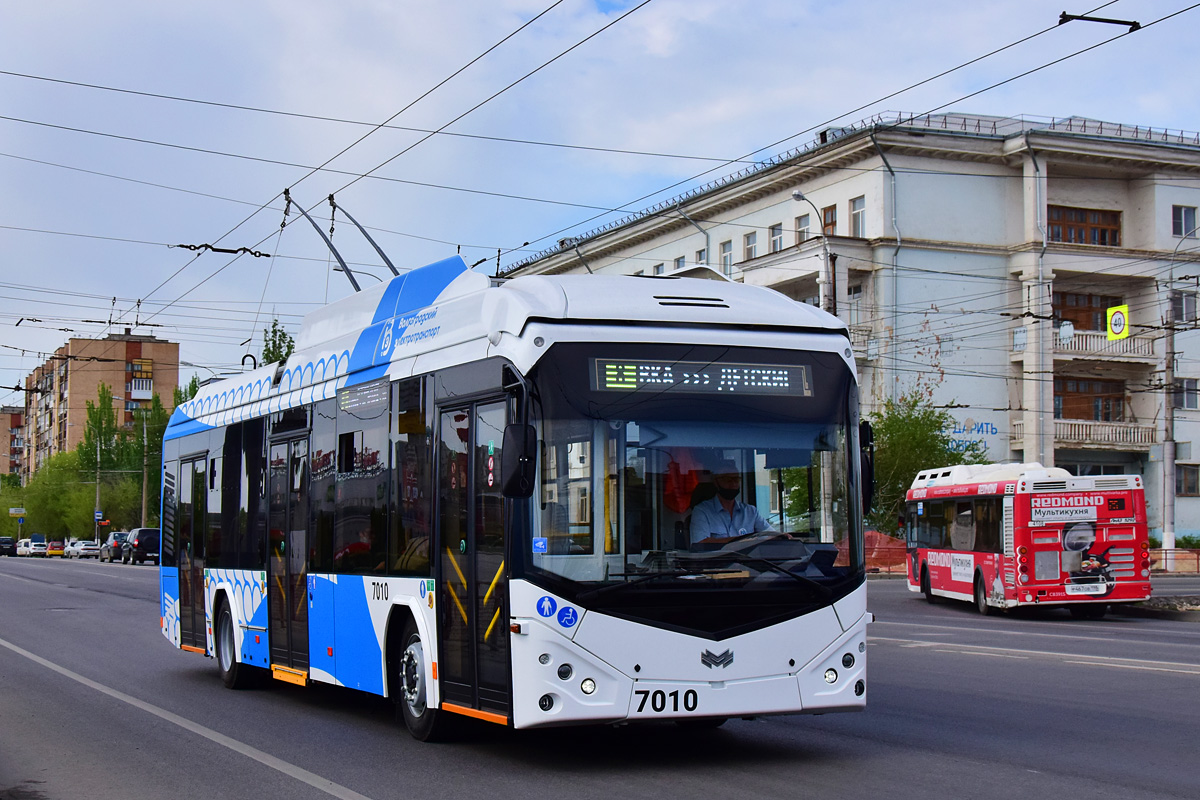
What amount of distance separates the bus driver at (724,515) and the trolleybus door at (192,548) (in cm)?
831

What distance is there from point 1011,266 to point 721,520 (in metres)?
44.9

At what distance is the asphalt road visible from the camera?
8.27 meters

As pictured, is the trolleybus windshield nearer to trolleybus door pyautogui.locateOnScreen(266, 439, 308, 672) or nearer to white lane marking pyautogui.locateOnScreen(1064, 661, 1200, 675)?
trolleybus door pyautogui.locateOnScreen(266, 439, 308, 672)

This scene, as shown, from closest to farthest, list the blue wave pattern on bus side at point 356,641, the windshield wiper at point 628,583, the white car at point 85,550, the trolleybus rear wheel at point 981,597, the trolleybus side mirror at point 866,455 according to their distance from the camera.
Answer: the windshield wiper at point 628,583
the trolleybus side mirror at point 866,455
the blue wave pattern on bus side at point 356,641
the trolleybus rear wheel at point 981,597
the white car at point 85,550

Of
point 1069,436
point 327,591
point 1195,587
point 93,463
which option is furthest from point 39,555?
point 327,591

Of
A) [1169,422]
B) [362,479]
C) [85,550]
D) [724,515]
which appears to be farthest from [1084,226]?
[85,550]

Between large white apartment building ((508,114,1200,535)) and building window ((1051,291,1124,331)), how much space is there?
2.3 inches

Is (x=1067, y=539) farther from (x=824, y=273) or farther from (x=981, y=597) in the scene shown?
(x=824, y=273)

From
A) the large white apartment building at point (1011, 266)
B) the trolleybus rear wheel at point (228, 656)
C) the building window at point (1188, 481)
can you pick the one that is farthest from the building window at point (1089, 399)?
the trolleybus rear wheel at point (228, 656)

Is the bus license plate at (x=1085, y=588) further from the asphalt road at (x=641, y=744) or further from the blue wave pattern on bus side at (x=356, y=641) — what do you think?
the blue wave pattern on bus side at (x=356, y=641)

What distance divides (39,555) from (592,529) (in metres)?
102

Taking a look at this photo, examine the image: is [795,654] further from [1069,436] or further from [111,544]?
[111,544]

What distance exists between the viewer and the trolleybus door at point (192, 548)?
15547 millimetres

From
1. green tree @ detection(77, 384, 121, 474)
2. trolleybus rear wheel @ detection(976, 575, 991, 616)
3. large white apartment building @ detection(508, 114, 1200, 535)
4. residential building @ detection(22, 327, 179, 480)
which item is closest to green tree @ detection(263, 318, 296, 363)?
large white apartment building @ detection(508, 114, 1200, 535)
